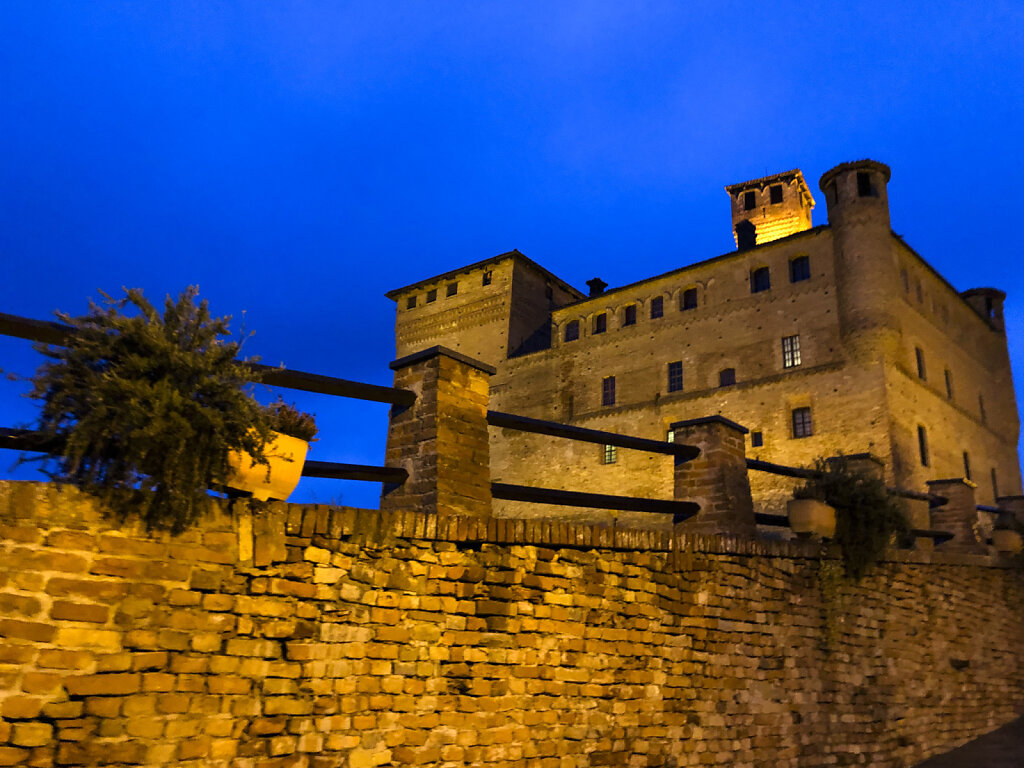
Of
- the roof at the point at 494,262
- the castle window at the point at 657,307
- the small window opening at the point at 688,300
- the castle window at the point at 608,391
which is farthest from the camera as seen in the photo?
the roof at the point at 494,262

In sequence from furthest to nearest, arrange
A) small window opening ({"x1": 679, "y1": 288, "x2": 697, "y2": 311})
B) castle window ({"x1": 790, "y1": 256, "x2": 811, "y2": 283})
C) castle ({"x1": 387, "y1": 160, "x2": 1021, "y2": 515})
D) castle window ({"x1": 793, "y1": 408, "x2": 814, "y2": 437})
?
small window opening ({"x1": 679, "y1": 288, "x2": 697, "y2": 311}), castle window ({"x1": 790, "y1": 256, "x2": 811, "y2": 283}), castle window ({"x1": 793, "y1": 408, "x2": 814, "y2": 437}), castle ({"x1": 387, "y1": 160, "x2": 1021, "y2": 515})

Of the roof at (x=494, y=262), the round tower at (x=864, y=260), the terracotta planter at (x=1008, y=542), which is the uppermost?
the roof at (x=494, y=262)

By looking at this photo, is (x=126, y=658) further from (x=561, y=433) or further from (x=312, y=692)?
(x=561, y=433)

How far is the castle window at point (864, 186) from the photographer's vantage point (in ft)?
84.7

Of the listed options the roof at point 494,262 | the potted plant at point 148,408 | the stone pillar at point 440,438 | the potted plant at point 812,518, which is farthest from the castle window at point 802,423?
the potted plant at point 148,408

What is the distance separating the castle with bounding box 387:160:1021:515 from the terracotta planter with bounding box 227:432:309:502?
71.0 ft

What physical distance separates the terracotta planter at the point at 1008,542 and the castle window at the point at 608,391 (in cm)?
1967

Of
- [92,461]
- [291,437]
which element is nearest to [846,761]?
[291,437]

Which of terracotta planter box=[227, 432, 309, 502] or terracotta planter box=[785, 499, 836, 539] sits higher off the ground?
terracotta planter box=[785, 499, 836, 539]

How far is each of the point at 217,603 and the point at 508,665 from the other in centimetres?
211

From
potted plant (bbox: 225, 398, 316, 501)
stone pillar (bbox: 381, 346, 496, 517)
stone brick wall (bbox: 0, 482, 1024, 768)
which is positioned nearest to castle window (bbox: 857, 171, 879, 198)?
stone brick wall (bbox: 0, 482, 1024, 768)

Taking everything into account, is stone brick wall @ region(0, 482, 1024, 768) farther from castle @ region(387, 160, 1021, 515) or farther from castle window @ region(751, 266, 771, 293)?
castle window @ region(751, 266, 771, 293)

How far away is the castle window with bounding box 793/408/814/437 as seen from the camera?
25.6 meters

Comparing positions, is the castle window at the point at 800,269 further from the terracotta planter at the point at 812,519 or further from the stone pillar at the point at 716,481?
the stone pillar at the point at 716,481
